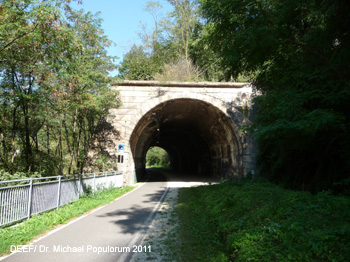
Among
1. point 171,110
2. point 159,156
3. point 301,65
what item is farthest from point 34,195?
point 159,156

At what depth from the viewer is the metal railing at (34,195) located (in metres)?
5.60

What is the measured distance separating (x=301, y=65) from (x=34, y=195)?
31.3 feet

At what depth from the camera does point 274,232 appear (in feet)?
13.2

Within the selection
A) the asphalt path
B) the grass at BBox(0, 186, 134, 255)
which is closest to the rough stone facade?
the grass at BBox(0, 186, 134, 255)

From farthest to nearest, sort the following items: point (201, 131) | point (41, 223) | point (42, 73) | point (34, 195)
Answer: point (201, 131) < point (42, 73) < point (34, 195) < point (41, 223)

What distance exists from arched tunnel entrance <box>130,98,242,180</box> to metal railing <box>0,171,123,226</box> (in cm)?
777

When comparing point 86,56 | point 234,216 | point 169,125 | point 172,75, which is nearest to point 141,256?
point 234,216

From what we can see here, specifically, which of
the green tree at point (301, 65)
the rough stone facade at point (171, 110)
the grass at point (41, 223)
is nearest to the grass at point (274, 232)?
the green tree at point (301, 65)

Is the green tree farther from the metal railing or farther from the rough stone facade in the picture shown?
the metal railing

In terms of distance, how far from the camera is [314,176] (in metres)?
9.76

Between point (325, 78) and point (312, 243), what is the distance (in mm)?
5799

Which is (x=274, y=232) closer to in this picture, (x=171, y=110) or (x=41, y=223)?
(x=41, y=223)

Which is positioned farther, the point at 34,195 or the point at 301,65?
the point at 301,65

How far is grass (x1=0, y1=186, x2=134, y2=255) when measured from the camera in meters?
4.82
